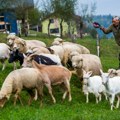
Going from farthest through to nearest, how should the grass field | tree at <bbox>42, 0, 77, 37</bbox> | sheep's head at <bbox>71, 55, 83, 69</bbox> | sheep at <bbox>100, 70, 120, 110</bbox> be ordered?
tree at <bbox>42, 0, 77, 37</bbox>
sheep's head at <bbox>71, 55, 83, 69</bbox>
sheep at <bbox>100, 70, 120, 110</bbox>
the grass field

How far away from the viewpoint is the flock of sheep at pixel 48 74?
14.8 meters

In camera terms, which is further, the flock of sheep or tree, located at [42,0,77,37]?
tree, located at [42,0,77,37]

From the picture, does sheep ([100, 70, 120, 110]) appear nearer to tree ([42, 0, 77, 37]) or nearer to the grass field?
the grass field

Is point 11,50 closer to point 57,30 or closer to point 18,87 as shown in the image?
point 18,87

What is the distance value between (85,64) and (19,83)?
5025 millimetres

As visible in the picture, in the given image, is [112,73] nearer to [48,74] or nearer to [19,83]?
[48,74]

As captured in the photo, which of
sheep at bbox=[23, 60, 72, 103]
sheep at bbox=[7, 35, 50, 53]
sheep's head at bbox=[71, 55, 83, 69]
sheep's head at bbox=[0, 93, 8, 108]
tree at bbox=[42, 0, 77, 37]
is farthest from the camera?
tree at bbox=[42, 0, 77, 37]

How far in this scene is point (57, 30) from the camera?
3942 inches

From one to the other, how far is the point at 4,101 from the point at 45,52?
5932 millimetres

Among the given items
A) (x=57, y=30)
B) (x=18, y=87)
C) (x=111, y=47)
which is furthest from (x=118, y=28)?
(x=57, y=30)

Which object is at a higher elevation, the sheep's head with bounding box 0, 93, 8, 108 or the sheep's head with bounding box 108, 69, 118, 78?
the sheep's head with bounding box 108, 69, 118, 78

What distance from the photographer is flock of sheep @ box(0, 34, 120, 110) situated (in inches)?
582

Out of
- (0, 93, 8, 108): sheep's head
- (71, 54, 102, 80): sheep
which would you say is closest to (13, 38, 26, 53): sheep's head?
(71, 54, 102, 80): sheep

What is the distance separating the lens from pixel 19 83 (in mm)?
14680
